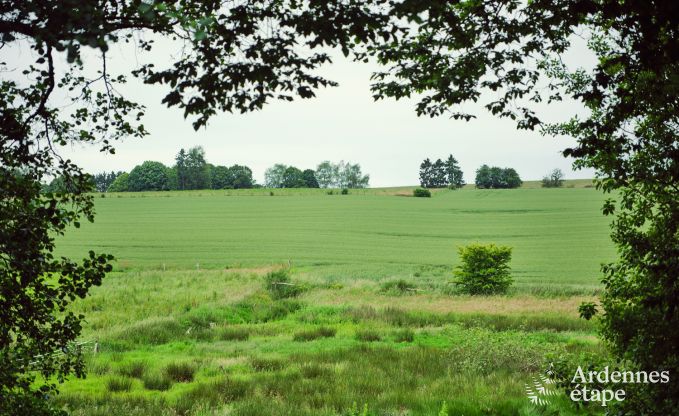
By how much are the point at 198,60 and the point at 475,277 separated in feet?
96.9

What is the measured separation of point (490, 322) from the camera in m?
21.6

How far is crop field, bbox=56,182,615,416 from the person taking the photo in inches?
453

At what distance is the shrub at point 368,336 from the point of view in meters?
19.2

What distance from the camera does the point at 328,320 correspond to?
75.5 feet

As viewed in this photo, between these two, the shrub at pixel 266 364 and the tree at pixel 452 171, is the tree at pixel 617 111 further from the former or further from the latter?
the tree at pixel 452 171

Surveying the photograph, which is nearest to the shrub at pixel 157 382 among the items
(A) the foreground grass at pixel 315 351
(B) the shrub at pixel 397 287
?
(A) the foreground grass at pixel 315 351

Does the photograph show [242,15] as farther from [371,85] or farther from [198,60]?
[371,85]

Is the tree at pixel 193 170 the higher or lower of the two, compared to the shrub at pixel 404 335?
higher

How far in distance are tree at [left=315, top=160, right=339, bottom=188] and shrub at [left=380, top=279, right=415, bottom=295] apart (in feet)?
387

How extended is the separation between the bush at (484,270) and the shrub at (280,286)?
33.6 feet

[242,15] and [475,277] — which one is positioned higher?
[242,15]

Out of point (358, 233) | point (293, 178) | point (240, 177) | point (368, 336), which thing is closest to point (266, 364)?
point (368, 336)

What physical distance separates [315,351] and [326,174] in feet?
446

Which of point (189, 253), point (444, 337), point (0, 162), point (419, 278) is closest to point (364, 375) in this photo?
point (444, 337)
